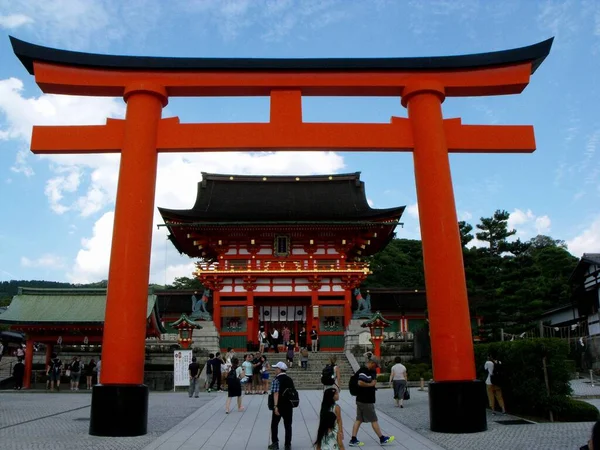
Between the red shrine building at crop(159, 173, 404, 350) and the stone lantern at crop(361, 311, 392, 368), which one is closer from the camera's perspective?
the stone lantern at crop(361, 311, 392, 368)

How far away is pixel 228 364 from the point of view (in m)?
21.4

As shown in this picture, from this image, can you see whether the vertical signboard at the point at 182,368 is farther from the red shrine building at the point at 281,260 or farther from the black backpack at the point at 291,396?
the black backpack at the point at 291,396

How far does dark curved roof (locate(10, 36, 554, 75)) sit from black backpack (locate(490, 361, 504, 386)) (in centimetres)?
718

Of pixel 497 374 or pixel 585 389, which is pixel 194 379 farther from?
pixel 585 389

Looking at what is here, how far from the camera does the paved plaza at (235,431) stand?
8.66 m

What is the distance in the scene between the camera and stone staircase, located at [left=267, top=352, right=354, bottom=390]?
73.0 ft

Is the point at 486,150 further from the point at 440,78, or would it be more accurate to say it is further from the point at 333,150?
the point at 333,150

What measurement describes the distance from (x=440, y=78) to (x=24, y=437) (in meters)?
10.6

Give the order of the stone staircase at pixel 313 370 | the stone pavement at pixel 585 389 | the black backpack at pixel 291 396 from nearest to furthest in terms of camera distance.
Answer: the black backpack at pixel 291 396, the stone pavement at pixel 585 389, the stone staircase at pixel 313 370

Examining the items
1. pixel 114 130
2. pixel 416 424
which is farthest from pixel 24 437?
pixel 416 424

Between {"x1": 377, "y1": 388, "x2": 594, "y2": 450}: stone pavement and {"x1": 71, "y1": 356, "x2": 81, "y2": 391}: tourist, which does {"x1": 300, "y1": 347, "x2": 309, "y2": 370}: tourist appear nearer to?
{"x1": 71, "y1": 356, "x2": 81, "y2": 391}: tourist

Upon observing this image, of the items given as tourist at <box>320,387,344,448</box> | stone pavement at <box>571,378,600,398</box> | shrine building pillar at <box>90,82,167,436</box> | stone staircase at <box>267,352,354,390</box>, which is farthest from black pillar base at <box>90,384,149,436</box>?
stone staircase at <box>267,352,354,390</box>

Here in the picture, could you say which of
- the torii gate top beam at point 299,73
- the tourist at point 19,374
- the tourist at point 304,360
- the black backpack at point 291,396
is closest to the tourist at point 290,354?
the tourist at point 304,360

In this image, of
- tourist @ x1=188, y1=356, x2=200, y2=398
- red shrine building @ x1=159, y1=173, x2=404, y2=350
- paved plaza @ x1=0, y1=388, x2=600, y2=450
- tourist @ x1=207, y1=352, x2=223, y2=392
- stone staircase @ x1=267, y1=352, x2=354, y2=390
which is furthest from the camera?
red shrine building @ x1=159, y1=173, x2=404, y2=350
